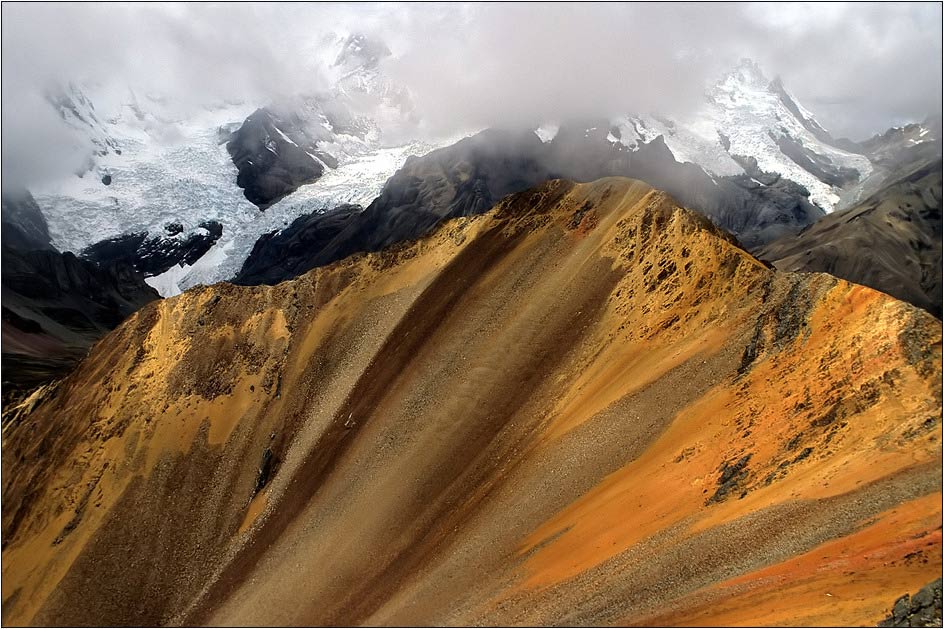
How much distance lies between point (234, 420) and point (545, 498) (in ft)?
83.7

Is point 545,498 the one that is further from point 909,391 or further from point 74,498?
point 74,498

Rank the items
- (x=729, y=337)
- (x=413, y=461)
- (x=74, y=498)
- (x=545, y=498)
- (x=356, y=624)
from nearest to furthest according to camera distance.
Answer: (x=356, y=624) → (x=545, y=498) → (x=729, y=337) → (x=413, y=461) → (x=74, y=498)

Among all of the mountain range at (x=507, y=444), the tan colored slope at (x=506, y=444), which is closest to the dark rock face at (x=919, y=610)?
the mountain range at (x=507, y=444)

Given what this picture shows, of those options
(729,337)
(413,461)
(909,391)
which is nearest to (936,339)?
(909,391)

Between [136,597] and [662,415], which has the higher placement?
[136,597]

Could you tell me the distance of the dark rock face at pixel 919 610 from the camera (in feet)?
64.4

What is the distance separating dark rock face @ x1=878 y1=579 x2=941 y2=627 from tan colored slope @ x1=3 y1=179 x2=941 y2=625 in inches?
32.8

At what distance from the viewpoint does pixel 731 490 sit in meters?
30.5

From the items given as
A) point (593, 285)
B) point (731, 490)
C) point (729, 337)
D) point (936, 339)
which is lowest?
point (731, 490)

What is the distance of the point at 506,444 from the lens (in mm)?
43000

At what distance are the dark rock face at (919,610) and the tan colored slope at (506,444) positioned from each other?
2.73ft

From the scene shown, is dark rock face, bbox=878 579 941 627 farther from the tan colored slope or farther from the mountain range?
the tan colored slope

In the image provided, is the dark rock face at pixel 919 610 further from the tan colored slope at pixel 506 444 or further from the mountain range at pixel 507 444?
the tan colored slope at pixel 506 444

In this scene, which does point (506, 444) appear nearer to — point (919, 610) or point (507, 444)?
point (507, 444)
